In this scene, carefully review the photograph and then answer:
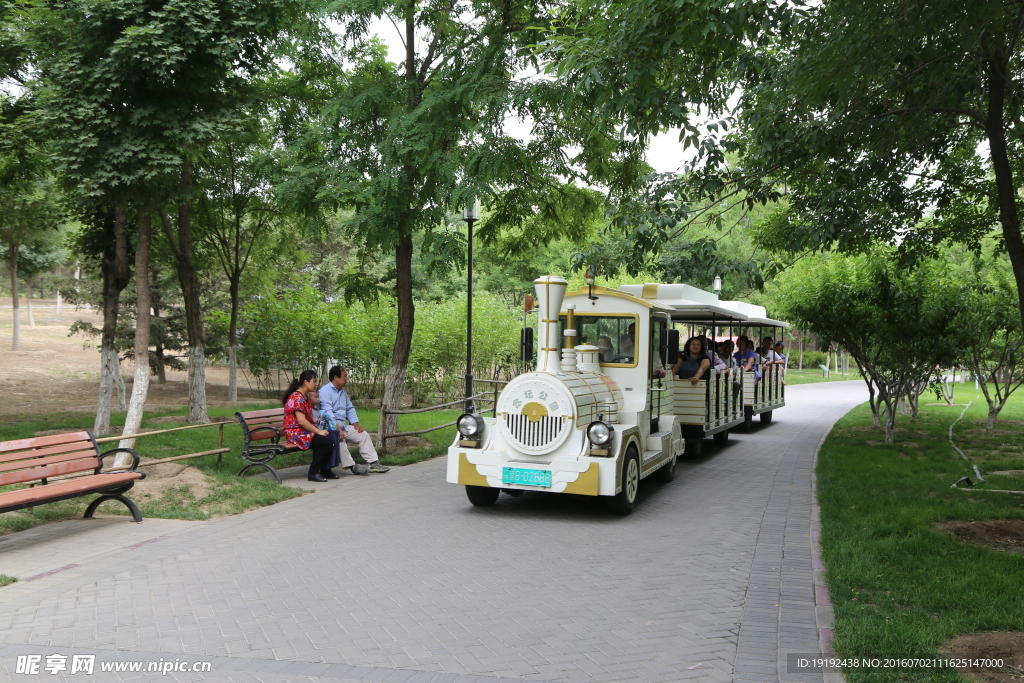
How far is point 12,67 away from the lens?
11.5 m

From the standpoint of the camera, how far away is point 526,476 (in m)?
8.88

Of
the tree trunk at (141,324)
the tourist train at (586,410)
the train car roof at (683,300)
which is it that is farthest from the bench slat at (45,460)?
the train car roof at (683,300)

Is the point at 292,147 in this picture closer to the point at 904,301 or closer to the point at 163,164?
the point at 163,164

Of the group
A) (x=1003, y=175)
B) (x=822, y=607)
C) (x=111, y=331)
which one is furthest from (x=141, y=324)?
(x=1003, y=175)

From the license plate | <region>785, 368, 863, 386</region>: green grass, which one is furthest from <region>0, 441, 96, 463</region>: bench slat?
<region>785, 368, 863, 386</region>: green grass

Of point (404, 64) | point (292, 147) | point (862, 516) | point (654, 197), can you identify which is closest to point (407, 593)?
point (862, 516)

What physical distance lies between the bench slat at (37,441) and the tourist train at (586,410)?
3.99m

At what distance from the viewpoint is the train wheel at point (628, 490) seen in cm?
894

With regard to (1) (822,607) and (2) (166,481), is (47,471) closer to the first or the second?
(2) (166,481)

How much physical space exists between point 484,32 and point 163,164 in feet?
16.4

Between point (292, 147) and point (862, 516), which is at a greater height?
point (292, 147)

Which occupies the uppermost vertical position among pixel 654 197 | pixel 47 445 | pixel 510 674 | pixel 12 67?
pixel 12 67

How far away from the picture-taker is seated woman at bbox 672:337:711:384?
13.3 metres

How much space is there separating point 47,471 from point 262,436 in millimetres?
3833
